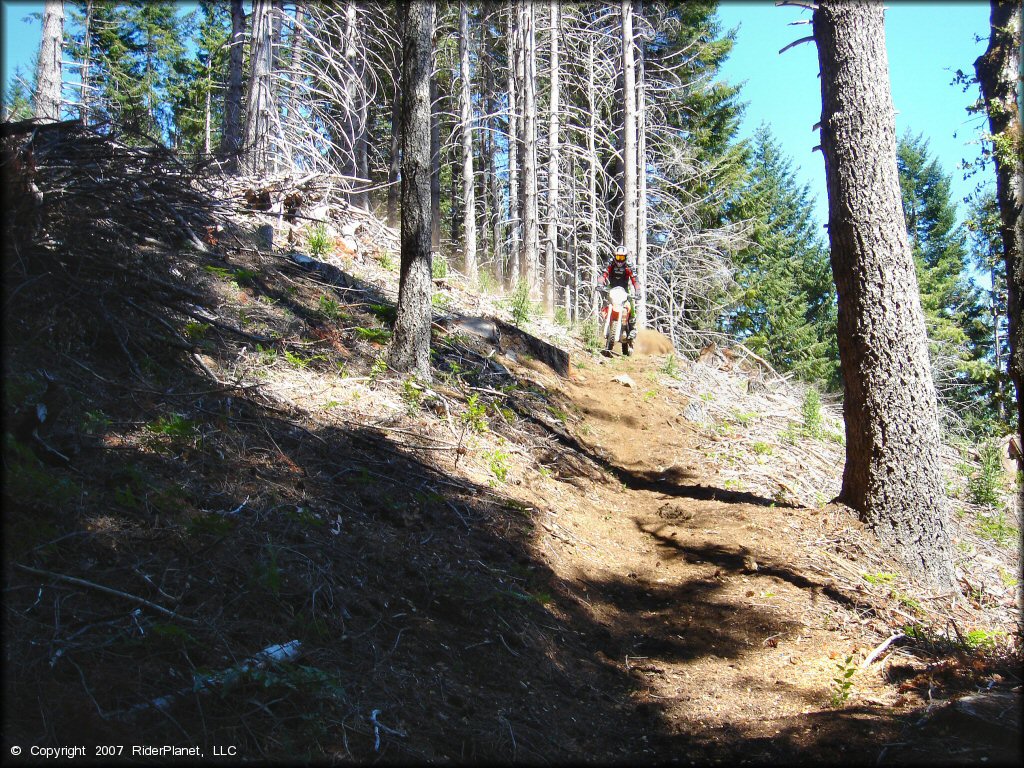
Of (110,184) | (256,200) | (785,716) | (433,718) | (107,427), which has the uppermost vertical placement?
(256,200)

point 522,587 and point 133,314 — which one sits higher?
point 133,314

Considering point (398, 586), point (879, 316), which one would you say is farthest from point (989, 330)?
point (398, 586)

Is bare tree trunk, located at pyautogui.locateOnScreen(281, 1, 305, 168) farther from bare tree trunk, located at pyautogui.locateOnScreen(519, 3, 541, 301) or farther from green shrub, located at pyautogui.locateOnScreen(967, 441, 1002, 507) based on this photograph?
green shrub, located at pyautogui.locateOnScreen(967, 441, 1002, 507)

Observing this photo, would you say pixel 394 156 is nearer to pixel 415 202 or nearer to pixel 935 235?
pixel 415 202

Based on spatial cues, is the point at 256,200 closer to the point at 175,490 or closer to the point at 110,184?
the point at 110,184

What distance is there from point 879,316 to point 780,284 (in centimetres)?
2837

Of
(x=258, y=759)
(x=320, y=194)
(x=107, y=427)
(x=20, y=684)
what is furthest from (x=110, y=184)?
(x=320, y=194)

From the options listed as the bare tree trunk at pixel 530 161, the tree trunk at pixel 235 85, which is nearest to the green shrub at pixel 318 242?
the tree trunk at pixel 235 85

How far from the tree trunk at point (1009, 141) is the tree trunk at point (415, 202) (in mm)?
7137

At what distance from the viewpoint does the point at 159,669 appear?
9.84 feet

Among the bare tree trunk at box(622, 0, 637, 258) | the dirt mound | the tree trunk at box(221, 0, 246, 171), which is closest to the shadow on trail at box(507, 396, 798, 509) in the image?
the dirt mound

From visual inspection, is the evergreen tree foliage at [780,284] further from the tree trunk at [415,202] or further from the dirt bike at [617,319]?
the tree trunk at [415,202]

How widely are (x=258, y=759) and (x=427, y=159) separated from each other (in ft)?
20.9

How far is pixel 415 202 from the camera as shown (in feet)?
25.0
